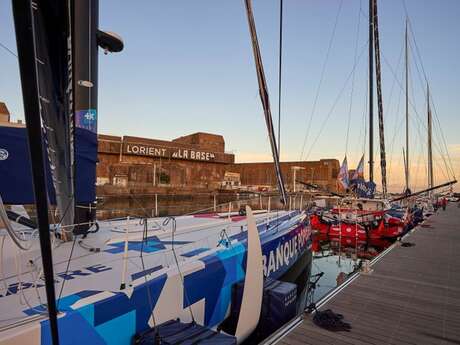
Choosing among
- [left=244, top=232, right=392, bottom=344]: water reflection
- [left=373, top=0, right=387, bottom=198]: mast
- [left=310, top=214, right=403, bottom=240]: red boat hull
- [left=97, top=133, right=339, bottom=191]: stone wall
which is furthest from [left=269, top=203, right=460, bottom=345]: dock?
[left=97, top=133, right=339, bottom=191]: stone wall

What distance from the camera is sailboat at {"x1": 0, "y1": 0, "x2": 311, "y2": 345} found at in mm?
2615

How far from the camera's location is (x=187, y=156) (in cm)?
5275

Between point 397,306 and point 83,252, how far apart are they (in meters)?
5.10

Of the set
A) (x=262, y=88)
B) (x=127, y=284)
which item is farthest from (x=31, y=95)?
(x=262, y=88)

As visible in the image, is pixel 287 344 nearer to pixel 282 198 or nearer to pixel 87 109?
pixel 282 198

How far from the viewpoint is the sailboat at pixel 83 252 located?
2.62 m

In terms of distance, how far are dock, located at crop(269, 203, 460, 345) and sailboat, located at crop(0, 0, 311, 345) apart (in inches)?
41.5

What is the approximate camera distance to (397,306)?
542 cm

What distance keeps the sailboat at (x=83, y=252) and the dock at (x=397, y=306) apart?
1.06 m

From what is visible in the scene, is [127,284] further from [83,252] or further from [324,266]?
[324,266]

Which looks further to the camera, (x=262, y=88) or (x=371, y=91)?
(x=371, y=91)

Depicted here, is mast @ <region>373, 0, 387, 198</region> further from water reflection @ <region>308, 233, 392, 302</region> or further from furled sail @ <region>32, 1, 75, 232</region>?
furled sail @ <region>32, 1, 75, 232</region>

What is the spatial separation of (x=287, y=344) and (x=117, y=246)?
3.00 meters

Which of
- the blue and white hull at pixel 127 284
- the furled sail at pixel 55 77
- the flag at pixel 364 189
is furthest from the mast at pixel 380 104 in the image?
the furled sail at pixel 55 77
